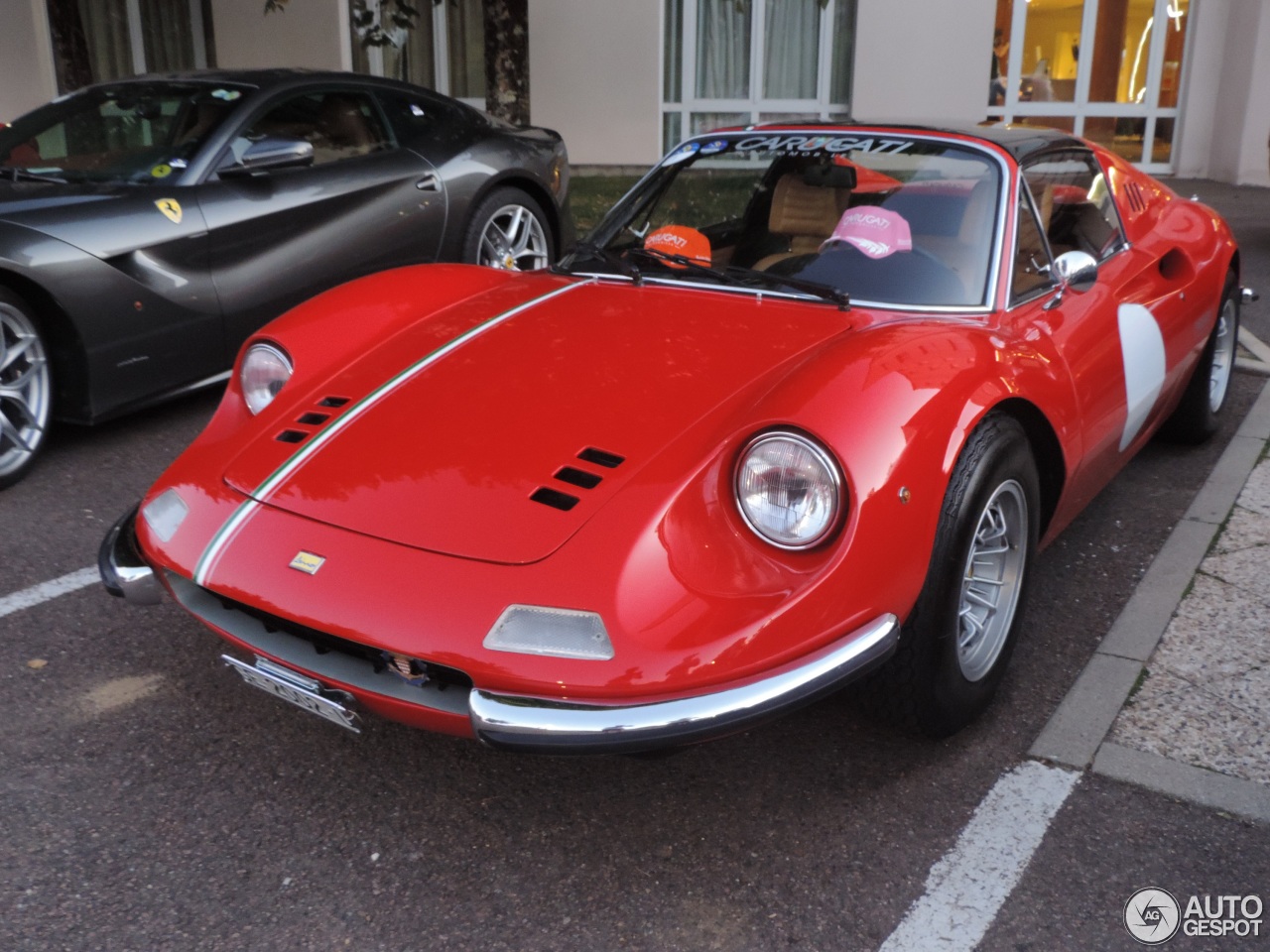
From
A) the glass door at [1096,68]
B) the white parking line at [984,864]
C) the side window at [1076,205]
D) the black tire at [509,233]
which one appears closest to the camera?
the white parking line at [984,864]

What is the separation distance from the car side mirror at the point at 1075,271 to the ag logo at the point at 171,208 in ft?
10.1

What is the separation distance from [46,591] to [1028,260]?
2.82m

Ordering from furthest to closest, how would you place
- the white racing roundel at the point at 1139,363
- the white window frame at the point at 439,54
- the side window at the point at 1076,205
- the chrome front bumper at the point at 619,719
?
1. the white window frame at the point at 439,54
2. the side window at the point at 1076,205
3. the white racing roundel at the point at 1139,363
4. the chrome front bumper at the point at 619,719

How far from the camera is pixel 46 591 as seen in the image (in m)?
3.25

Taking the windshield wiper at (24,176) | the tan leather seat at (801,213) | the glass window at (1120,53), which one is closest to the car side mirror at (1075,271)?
the tan leather seat at (801,213)

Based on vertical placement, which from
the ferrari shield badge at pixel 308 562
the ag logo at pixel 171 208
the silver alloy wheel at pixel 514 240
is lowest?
the ferrari shield badge at pixel 308 562

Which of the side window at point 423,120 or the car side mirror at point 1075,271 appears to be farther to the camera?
the side window at point 423,120

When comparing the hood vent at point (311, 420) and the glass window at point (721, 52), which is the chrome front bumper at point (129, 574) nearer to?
the hood vent at point (311, 420)

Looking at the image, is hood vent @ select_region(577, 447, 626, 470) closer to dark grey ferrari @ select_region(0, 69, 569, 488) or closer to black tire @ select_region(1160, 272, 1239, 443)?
dark grey ferrari @ select_region(0, 69, 569, 488)

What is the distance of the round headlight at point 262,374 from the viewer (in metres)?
2.87

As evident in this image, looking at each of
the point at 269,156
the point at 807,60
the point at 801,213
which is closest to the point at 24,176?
the point at 269,156

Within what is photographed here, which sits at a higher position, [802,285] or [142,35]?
[142,35]

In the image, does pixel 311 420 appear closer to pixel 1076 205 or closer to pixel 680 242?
pixel 680 242

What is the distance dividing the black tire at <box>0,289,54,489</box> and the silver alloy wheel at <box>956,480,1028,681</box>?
3160 millimetres
